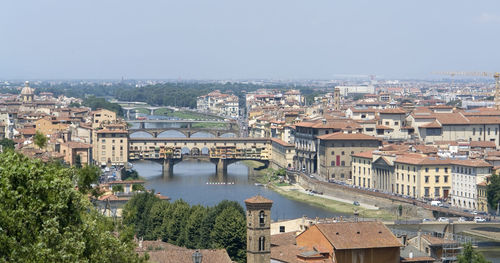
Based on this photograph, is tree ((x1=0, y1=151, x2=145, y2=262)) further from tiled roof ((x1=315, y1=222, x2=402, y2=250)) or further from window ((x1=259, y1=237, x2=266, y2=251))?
tiled roof ((x1=315, y1=222, x2=402, y2=250))

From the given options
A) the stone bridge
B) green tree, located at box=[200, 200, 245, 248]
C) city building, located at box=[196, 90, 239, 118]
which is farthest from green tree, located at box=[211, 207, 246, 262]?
city building, located at box=[196, 90, 239, 118]

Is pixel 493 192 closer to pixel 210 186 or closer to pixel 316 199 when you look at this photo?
pixel 316 199

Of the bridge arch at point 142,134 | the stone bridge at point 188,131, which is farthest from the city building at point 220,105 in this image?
the stone bridge at point 188,131

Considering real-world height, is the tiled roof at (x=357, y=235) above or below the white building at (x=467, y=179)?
above

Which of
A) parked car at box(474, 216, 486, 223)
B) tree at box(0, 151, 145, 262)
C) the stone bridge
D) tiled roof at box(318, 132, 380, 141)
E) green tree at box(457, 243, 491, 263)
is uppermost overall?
tree at box(0, 151, 145, 262)

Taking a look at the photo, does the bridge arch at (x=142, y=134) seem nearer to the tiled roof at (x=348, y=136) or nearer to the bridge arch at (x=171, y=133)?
the bridge arch at (x=171, y=133)

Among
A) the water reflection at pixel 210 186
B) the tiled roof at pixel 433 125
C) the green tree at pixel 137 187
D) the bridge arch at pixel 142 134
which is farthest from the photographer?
the bridge arch at pixel 142 134
